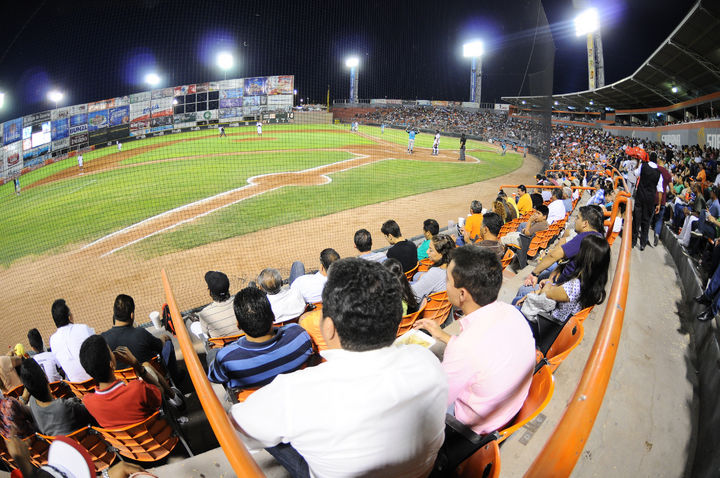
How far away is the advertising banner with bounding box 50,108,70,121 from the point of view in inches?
1119

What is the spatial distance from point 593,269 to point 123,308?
439 cm

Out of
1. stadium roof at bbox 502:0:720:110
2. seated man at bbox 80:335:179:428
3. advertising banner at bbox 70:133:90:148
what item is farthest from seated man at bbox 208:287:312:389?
advertising banner at bbox 70:133:90:148

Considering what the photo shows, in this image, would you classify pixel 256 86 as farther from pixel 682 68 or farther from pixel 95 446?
pixel 95 446

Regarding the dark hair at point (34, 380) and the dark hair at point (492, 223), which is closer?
the dark hair at point (34, 380)

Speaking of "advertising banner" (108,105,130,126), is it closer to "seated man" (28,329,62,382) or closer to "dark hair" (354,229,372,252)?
"seated man" (28,329,62,382)

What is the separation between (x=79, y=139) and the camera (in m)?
31.4

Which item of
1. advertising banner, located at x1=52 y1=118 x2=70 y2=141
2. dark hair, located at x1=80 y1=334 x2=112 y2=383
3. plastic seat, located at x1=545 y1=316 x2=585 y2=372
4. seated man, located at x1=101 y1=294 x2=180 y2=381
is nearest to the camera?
plastic seat, located at x1=545 y1=316 x2=585 y2=372

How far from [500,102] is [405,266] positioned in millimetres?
62902

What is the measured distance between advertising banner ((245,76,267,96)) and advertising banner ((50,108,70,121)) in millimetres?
16026

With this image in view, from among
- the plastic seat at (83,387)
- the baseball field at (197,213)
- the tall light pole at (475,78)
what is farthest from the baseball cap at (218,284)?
the tall light pole at (475,78)

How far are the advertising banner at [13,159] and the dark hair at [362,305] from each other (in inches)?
1469

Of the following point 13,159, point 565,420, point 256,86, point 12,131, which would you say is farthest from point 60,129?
point 565,420

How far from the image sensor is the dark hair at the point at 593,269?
2963 millimetres

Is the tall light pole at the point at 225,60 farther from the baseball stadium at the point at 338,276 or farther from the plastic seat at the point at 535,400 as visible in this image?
the plastic seat at the point at 535,400
